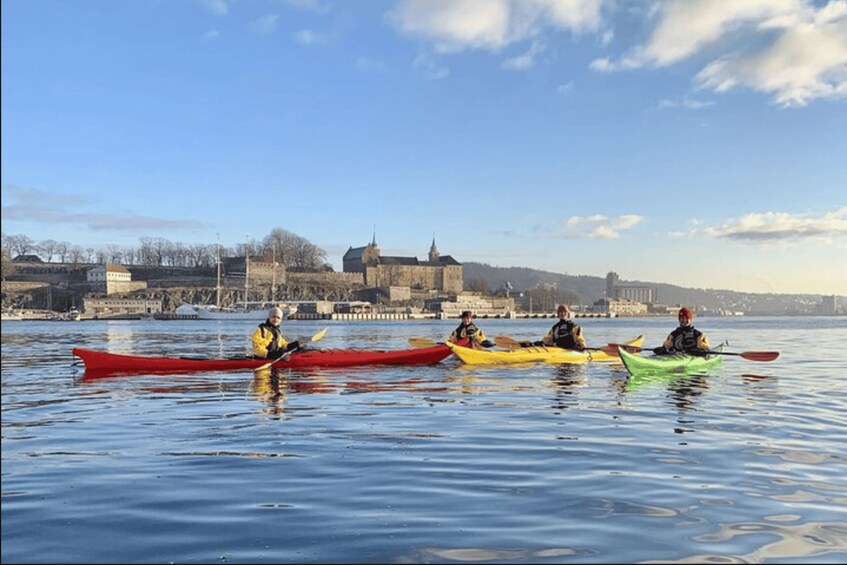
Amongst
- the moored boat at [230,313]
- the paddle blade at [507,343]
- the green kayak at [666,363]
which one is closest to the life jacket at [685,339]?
the green kayak at [666,363]

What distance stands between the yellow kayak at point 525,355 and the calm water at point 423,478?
231 inches

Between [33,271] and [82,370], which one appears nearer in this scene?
[82,370]

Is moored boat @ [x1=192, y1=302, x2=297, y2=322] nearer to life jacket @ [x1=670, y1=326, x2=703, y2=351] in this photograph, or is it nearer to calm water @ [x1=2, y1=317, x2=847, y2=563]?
life jacket @ [x1=670, y1=326, x2=703, y2=351]

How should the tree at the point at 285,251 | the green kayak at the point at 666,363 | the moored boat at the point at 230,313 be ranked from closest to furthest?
the green kayak at the point at 666,363, the moored boat at the point at 230,313, the tree at the point at 285,251

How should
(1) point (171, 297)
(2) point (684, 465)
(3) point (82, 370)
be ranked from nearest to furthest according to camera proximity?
1. (2) point (684, 465)
2. (3) point (82, 370)
3. (1) point (171, 297)

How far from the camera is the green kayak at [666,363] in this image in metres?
16.4

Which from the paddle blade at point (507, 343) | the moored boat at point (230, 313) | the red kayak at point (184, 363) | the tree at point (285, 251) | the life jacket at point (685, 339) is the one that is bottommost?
the moored boat at point (230, 313)

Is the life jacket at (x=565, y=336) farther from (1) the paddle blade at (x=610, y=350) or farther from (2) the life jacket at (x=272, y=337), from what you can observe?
(2) the life jacket at (x=272, y=337)

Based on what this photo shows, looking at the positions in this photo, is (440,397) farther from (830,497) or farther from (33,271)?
(33,271)

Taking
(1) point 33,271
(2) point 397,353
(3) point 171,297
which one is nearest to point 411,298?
(3) point 171,297

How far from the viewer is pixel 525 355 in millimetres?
20250

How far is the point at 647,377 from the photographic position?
17203 mm

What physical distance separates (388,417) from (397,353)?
30.4 ft

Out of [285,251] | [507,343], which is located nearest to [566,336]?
[507,343]
